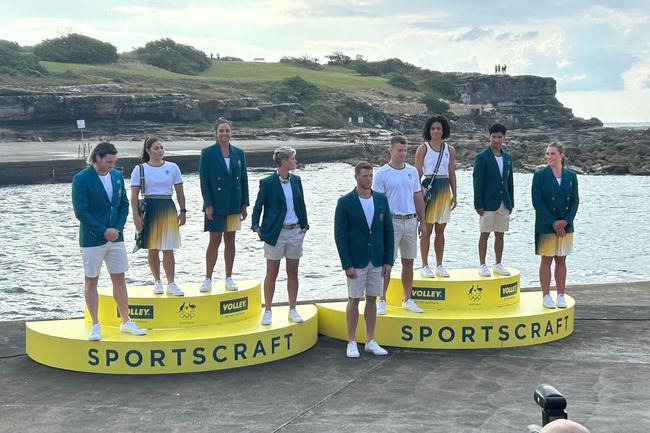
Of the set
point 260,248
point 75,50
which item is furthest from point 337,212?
point 75,50

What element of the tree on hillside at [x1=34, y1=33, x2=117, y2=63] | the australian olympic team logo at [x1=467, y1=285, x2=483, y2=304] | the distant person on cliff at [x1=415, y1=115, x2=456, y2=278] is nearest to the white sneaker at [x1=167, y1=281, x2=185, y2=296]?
the distant person on cliff at [x1=415, y1=115, x2=456, y2=278]

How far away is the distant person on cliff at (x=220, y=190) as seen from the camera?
9.15 m

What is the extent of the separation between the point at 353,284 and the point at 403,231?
1.06 meters

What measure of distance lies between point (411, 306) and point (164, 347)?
111 inches

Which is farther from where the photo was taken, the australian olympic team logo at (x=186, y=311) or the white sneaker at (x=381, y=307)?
the white sneaker at (x=381, y=307)

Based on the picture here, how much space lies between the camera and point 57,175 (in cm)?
4081

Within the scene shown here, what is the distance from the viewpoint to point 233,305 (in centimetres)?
898

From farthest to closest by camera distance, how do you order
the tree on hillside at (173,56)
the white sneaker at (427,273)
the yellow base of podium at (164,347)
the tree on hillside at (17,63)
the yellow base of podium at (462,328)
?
1. the tree on hillside at (173,56)
2. the tree on hillside at (17,63)
3. the white sneaker at (427,273)
4. the yellow base of podium at (462,328)
5. the yellow base of podium at (164,347)

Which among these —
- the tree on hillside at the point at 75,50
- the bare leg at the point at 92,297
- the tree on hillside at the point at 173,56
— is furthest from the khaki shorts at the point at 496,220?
the tree on hillside at the point at 173,56

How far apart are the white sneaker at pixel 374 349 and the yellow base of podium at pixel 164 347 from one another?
0.73m

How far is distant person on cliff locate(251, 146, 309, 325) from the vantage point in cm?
854

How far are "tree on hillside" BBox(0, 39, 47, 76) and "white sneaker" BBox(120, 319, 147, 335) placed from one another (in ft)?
223

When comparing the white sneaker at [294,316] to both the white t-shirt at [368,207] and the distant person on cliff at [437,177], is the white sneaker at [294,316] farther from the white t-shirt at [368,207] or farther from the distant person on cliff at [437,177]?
the distant person on cliff at [437,177]

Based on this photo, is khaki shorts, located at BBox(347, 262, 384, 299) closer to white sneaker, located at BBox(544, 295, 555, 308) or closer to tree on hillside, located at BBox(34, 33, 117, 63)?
white sneaker, located at BBox(544, 295, 555, 308)
